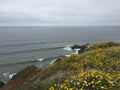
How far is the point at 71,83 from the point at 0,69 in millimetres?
52260

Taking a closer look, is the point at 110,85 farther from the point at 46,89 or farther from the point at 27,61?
the point at 27,61

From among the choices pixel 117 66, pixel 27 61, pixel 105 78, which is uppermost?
pixel 105 78

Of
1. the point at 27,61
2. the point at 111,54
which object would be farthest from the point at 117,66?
the point at 27,61

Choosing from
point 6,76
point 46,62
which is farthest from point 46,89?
point 46,62

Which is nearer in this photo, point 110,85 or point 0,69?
point 110,85

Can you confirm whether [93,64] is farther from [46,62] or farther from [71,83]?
[46,62]

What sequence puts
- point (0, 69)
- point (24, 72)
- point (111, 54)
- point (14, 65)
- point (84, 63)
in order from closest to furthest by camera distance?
1. point (84, 63)
2. point (111, 54)
3. point (24, 72)
4. point (0, 69)
5. point (14, 65)

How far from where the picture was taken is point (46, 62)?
66.8 metres

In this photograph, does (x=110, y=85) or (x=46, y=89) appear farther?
(x=46, y=89)

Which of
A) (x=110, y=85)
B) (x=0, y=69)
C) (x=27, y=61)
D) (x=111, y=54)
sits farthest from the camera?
(x=27, y=61)

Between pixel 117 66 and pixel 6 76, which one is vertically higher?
pixel 117 66

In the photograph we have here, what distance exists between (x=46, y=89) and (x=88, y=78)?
2.51m

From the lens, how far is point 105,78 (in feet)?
32.4

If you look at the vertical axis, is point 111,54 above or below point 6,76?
above
